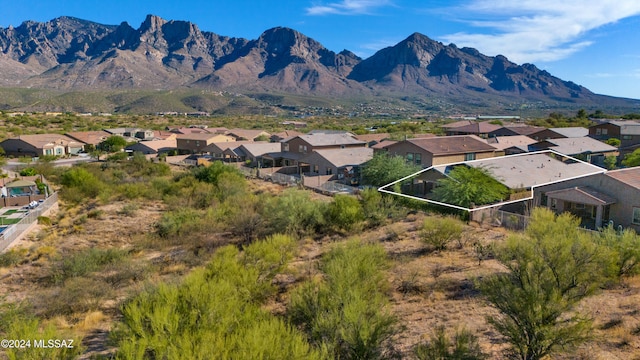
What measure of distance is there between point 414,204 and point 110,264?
19411mm

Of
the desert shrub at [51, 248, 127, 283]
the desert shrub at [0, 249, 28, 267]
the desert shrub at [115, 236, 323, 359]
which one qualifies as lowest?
the desert shrub at [0, 249, 28, 267]

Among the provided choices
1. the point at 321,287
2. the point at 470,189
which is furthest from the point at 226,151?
the point at 321,287

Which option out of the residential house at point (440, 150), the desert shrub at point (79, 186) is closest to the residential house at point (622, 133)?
the residential house at point (440, 150)

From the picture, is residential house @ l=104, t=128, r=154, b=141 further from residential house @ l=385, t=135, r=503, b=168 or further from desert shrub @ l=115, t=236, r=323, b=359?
desert shrub @ l=115, t=236, r=323, b=359

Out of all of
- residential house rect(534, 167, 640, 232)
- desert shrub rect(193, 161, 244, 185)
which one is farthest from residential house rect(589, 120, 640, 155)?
desert shrub rect(193, 161, 244, 185)

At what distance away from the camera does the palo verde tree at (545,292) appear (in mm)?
11422

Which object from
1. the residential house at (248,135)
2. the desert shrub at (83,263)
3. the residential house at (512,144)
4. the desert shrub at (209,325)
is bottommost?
the desert shrub at (83,263)

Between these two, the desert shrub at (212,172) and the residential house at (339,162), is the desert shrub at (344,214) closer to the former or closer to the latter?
the residential house at (339,162)

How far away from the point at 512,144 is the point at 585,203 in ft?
107

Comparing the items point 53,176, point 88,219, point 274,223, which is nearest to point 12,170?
point 53,176

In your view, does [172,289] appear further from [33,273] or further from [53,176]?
[53,176]

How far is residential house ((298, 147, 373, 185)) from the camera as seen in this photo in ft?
155

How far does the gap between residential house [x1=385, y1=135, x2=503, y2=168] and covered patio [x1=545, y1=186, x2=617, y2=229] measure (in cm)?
1640

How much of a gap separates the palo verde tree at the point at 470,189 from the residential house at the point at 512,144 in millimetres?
22286
